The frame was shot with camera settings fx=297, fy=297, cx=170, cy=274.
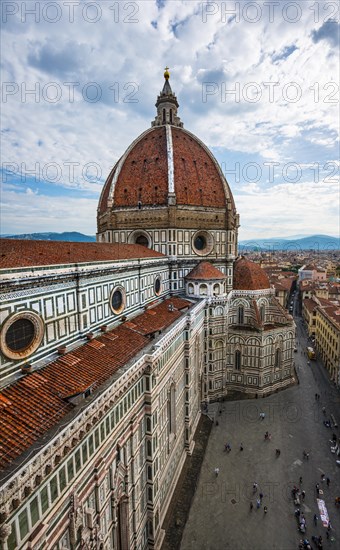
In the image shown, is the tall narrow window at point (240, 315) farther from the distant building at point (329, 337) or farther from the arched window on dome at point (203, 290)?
the distant building at point (329, 337)

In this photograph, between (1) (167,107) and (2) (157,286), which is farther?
(1) (167,107)

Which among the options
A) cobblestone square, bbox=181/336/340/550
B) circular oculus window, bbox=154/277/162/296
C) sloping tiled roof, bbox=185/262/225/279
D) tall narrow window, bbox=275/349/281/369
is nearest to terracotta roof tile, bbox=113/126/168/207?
sloping tiled roof, bbox=185/262/225/279

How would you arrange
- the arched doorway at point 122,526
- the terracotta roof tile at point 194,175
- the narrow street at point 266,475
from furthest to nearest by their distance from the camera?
the terracotta roof tile at point 194,175
the narrow street at point 266,475
the arched doorway at point 122,526

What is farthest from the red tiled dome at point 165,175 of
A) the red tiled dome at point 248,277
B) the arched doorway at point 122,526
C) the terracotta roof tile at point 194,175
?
the arched doorway at point 122,526

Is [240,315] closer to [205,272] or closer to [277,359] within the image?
[277,359]

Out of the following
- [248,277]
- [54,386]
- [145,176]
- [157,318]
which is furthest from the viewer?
[248,277]

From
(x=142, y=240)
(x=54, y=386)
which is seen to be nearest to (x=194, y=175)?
(x=142, y=240)

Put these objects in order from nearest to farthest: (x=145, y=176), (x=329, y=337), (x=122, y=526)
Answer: (x=122, y=526), (x=145, y=176), (x=329, y=337)

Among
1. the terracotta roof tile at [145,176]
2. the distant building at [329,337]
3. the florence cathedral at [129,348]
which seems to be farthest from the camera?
the distant building at [329,337]
